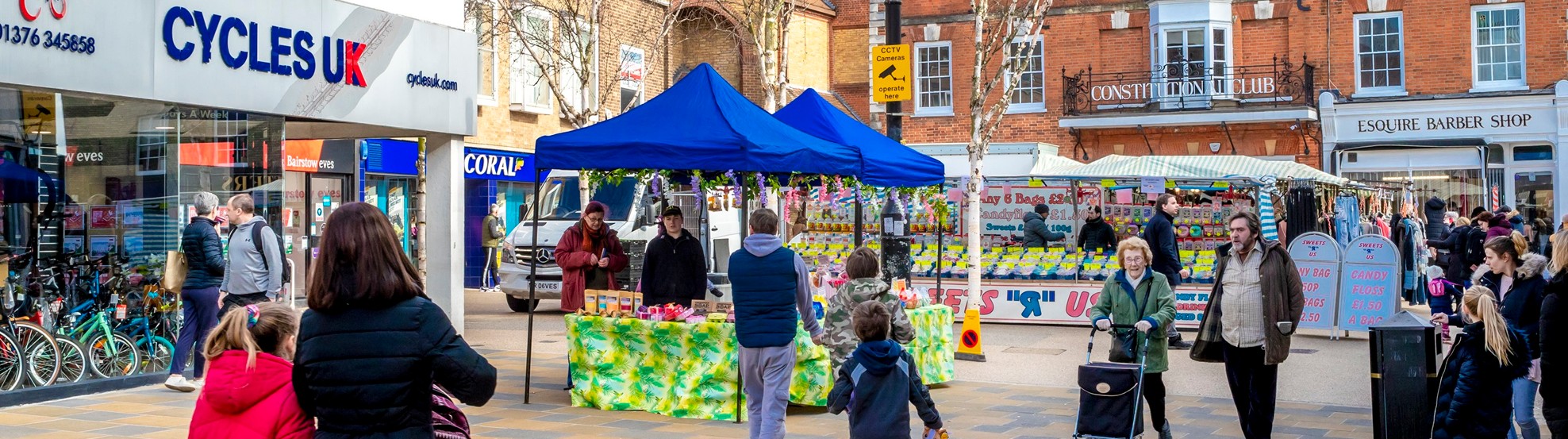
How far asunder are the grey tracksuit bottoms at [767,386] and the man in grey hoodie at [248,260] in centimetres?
434

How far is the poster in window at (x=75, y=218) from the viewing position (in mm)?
11000

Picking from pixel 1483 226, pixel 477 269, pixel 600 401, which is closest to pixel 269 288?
pixel 600 401

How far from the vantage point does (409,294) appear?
3.83 meters

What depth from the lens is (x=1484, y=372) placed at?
22.3 ft

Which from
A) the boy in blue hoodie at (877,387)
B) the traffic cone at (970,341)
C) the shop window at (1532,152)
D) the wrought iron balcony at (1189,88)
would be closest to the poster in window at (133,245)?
the traffic cone at (970,341)

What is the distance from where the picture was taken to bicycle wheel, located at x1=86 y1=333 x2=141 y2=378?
10.9 meters

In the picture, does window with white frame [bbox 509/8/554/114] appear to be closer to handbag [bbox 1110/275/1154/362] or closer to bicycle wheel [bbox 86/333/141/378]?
bicycle wheel [bbox 86/333/141/378]

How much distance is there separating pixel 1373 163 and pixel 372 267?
27.5 meters

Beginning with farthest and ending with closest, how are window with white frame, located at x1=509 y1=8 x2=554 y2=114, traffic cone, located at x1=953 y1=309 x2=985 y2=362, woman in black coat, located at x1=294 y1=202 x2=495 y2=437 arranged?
window with white frame, located at x1=509 y1=8 x2=554 y2=114 → traffic cone, located at x1=953 y1=309 x2=985 y2=362 → woman in black coat, located at x1=294 y1=202 x2=495 y2=437

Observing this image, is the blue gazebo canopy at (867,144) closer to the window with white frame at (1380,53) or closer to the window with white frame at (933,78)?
the window with white frame at (1380,53)

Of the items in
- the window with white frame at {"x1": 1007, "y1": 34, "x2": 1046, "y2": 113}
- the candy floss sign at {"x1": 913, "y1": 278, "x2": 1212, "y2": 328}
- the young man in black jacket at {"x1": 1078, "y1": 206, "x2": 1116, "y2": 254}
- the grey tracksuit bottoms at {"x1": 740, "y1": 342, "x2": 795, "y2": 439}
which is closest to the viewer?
the grey tracksuit bottoms at {"x1": 740, "y1": 342, "x2": 795, "y2": 439}

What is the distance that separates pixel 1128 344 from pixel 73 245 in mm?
8130

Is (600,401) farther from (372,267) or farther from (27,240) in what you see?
(372,267)

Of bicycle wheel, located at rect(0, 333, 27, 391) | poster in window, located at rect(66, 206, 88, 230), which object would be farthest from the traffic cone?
bicycle wheel, located at rect(0, 333, 27, 391)
